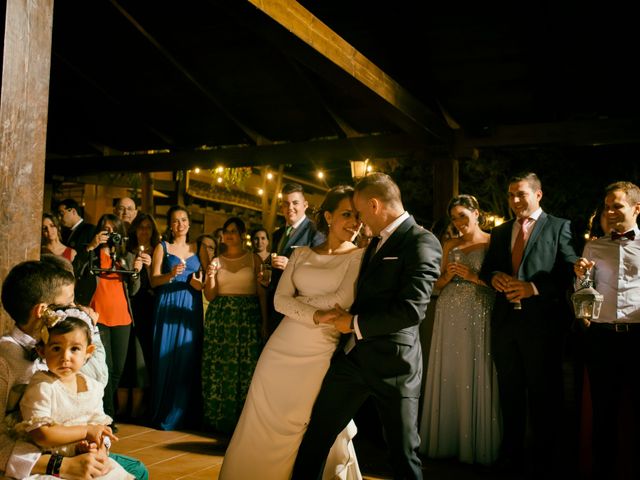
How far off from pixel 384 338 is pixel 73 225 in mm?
4355

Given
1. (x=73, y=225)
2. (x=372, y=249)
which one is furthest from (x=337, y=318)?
(x=73, y=225)

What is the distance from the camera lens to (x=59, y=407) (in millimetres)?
2266

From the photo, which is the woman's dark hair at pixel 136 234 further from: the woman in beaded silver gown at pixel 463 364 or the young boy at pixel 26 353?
the young boy at pixel 26 353

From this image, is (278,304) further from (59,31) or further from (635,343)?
(59,31)

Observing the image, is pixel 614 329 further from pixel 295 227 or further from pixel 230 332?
pixel 230 332

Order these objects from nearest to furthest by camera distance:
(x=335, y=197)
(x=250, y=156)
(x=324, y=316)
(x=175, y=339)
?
(x=324, y=316)
(x=335, y=197)
(x=175, y=339)
(x=250, y=156)

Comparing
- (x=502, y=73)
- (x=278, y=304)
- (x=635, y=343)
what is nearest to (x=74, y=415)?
(x=278, y=304)

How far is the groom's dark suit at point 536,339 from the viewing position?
4141 mm

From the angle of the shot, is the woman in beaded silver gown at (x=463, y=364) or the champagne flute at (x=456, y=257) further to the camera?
the champagne flute at (x=456, y=257)

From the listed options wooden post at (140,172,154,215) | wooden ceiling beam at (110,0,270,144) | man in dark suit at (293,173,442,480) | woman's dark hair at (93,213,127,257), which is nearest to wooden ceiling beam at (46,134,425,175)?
wooden ceiling beam at (110,0,270,144)

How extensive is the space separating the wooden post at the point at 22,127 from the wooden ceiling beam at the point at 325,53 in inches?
40.5

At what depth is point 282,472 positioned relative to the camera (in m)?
3.55

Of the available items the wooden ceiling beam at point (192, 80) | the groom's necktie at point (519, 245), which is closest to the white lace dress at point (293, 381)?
the groom's necktie at point (519, 245)

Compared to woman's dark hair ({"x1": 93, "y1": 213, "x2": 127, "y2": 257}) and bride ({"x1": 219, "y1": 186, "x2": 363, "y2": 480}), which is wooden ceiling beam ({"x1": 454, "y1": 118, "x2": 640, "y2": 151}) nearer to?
bride ({"x1": 219, "y1": 186, "x2": 363, "y2": 480})
